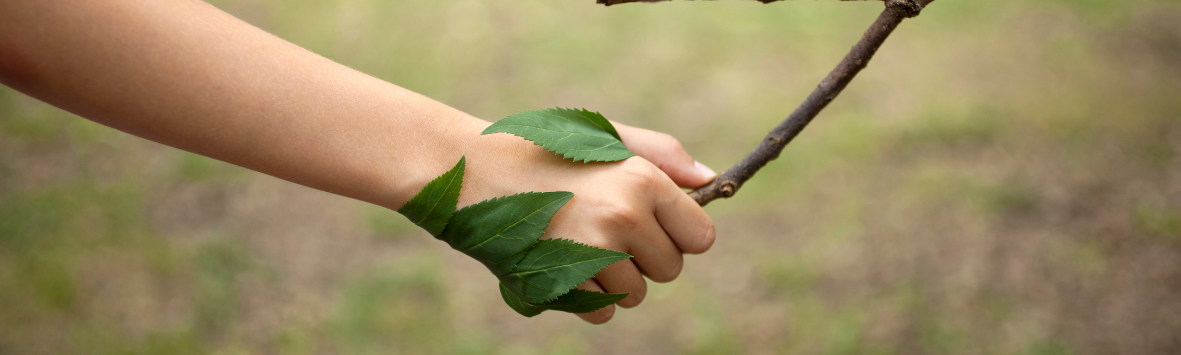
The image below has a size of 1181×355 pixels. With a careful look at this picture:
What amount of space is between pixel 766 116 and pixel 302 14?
10.8ft

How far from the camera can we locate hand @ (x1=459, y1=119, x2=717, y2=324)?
109 centimetres

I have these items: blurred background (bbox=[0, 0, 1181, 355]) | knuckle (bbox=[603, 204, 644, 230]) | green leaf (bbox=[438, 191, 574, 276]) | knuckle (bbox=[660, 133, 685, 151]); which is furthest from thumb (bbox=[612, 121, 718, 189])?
blurred background (bbox=[0, 0, 1181, 355])

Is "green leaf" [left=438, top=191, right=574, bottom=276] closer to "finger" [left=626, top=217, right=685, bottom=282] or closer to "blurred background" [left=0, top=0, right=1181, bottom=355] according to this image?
"finger" [left=626, top=217, right=685, bottom=282]

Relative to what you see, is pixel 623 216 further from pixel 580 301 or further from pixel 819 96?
pixel 819 96

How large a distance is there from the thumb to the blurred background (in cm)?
164

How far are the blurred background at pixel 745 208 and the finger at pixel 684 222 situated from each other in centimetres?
166

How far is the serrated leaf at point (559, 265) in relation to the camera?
104 centimetres

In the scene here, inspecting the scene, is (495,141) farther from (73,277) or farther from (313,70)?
(73,277)

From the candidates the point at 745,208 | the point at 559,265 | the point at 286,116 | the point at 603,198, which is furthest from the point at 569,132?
the point at 745,208

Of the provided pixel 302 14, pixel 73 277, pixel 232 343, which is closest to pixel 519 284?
pixel 232 343

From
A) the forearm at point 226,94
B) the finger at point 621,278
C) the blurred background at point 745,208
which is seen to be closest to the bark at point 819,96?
the finger at point 621,278

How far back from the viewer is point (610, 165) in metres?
1.15

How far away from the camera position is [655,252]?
123 centimetres

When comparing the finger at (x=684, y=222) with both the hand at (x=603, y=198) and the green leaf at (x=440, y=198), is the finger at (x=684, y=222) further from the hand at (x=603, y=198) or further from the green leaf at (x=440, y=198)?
the green leaf at (x=440, y=198)
